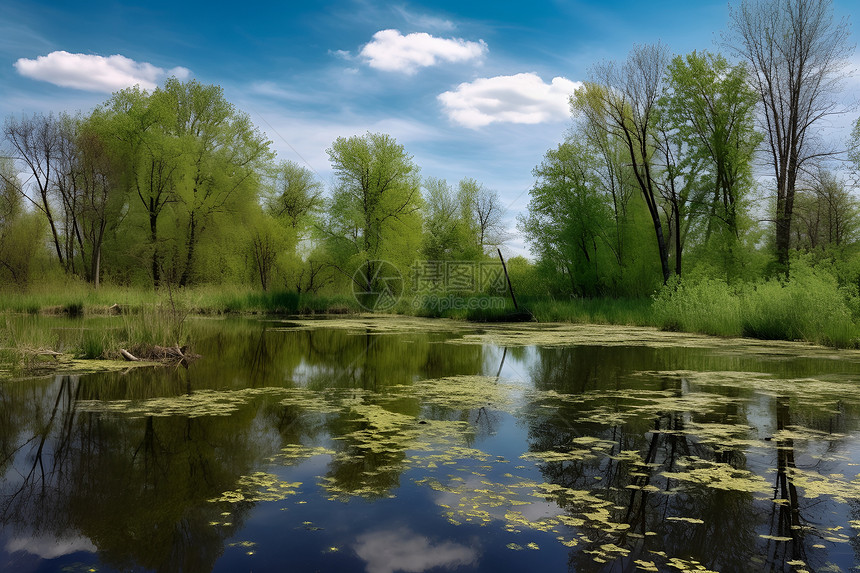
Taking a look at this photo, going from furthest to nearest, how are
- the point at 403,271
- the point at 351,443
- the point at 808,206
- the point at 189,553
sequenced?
1. the point at 403,271
2. the point at 808,206
3. the point at 351,443
4. the point at 189,553

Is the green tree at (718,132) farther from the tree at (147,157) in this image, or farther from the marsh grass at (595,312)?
the tree at (147,157)

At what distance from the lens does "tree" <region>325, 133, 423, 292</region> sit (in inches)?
1059

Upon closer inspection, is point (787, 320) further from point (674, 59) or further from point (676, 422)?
point (674, 59)

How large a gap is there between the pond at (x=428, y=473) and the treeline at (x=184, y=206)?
67.1ft

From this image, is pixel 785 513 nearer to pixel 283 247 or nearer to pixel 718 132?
pixel 718 132

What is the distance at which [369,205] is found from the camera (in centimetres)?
2738

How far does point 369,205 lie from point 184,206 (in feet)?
29.3

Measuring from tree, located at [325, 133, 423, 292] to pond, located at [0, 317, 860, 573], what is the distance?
65.7ft

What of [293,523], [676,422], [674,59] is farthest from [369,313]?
[293,523]

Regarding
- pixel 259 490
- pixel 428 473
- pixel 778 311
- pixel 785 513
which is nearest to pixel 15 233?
pixel 259 490

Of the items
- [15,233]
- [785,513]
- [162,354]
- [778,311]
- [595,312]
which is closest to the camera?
[785,513]

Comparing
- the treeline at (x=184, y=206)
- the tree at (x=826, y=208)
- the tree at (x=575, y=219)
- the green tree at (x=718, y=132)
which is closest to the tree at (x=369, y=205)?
the treeline at (x=184, y=206)

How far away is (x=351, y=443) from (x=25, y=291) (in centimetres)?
2272

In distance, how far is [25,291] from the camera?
68.5 ft
